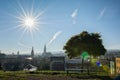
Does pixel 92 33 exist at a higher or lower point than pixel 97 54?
higher

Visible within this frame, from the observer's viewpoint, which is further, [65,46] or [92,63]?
[92,63]

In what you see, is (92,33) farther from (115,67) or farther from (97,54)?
(115,67)

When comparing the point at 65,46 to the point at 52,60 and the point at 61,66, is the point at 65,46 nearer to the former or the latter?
the point at 61,66

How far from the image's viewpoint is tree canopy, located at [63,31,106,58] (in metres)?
38.7

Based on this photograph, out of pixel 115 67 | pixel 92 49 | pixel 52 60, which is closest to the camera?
pixel 115 67

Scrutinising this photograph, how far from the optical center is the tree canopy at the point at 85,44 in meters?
38.7

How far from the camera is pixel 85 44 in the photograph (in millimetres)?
38906

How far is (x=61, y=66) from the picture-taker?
2717 inches

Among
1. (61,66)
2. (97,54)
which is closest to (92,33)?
(97,54)

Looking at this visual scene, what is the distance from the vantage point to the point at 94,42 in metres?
38.6

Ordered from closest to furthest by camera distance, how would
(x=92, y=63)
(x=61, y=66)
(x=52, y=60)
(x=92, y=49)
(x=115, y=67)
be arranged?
(x=115, y=67), (x=92, y=49), (x=92, y=63), (x=61, y=66), (x=52, y=60)

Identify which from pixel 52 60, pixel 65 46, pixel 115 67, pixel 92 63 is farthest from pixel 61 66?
pixel 115 67

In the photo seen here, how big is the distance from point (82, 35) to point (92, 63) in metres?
19.9

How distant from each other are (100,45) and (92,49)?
170cm
